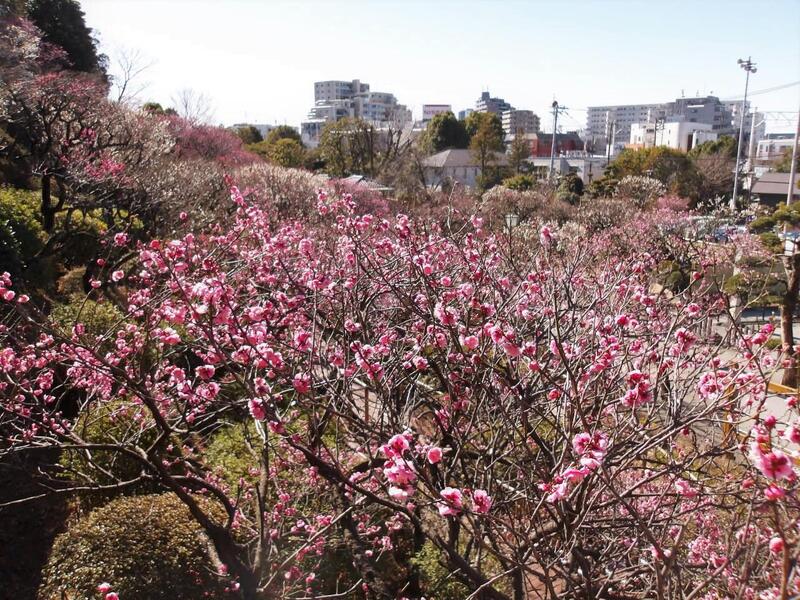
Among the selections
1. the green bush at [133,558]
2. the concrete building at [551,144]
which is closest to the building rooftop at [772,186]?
the concrete building at [551,144]

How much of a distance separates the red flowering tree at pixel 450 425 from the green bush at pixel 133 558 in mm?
319

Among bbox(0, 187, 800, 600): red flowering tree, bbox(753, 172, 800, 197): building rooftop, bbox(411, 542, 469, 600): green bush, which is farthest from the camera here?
bbox(753, 172, 800, 197): building rooftop

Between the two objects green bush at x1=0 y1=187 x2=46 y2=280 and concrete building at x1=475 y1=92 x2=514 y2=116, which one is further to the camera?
concrete building at x1=475 y1=92 x2=514 y2=116

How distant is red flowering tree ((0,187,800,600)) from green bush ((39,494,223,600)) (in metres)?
0.32

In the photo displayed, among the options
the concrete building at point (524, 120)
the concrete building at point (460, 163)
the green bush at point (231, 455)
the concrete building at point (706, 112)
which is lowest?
the green bush at point (231, 455)

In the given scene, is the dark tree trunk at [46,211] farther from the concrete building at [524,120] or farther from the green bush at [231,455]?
the concrete building at [524,120]

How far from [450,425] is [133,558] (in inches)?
95.1

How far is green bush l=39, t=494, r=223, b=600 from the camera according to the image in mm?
3881

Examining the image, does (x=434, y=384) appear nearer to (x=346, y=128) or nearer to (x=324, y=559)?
(x=324, y=559)

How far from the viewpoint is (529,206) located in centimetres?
2256

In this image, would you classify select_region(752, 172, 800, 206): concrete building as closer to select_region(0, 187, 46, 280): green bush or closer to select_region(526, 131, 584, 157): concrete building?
select_region(526, 131, 584, 157): concrete building

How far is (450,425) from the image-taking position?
3348 millimetres

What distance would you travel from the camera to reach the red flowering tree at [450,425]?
2658mm

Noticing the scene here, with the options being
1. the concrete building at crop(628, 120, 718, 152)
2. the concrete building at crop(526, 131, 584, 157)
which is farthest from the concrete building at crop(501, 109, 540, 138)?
the concrete building at crop(628, 120, 718, 152)
